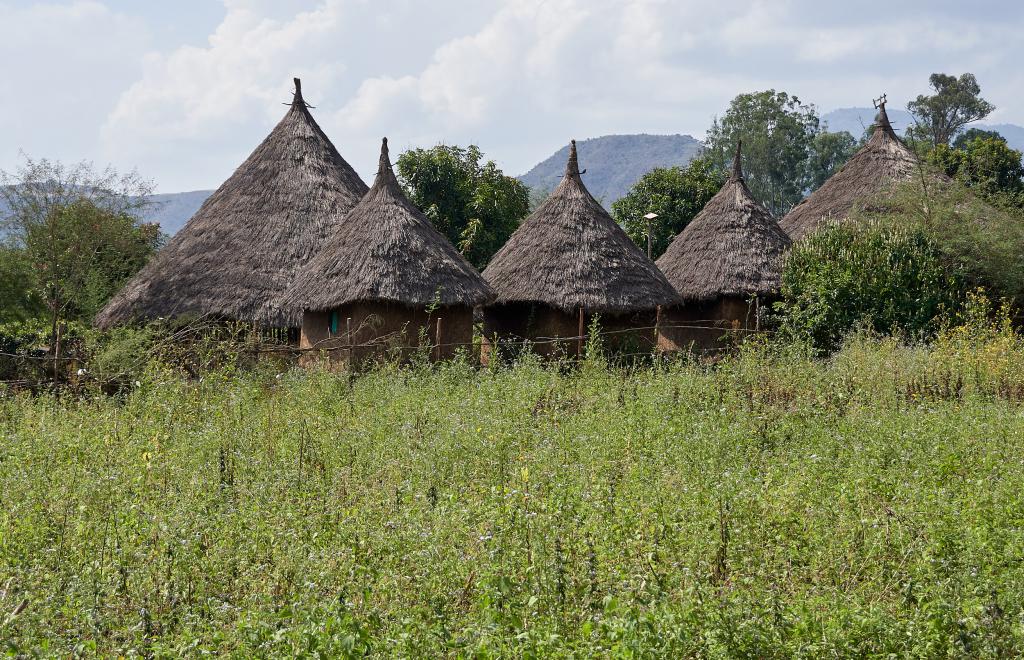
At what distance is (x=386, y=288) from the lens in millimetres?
11461

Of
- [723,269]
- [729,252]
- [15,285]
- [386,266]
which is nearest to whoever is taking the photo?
[386,266]

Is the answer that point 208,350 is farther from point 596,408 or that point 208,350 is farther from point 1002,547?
point 1002,547

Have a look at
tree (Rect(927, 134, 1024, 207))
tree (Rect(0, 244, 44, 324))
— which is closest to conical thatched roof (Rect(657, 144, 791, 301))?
tree (Rect(927, 134, 1024, 207))

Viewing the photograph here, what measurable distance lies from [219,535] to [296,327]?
852 centimetres

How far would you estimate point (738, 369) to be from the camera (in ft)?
29.5

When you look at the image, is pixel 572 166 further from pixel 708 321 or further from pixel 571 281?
pixel 708 321

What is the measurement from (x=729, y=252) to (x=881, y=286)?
123 inches

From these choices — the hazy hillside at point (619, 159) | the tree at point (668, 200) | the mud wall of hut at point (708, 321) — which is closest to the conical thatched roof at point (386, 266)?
the mud wall of hut at point (708, 321)

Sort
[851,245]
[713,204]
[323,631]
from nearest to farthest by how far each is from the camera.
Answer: [323,631] → [851,245] → [713,204]

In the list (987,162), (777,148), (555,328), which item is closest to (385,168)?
(555,328)

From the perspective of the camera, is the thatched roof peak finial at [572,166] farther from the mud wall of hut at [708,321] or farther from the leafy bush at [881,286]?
the leafy bush at [881,286]

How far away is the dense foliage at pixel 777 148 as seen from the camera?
140 feet

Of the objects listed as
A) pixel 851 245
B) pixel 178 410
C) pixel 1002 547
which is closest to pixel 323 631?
pixel 1002 547

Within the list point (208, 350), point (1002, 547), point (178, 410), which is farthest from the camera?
point (208, 350)
